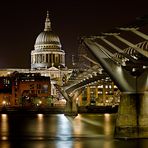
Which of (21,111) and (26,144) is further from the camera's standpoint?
(21,111)

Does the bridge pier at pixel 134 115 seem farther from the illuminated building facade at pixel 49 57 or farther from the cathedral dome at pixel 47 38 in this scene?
the cathedral dome at pixel 47 38

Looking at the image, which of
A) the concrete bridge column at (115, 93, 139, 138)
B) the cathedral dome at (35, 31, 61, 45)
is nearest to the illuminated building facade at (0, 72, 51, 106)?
the cathedral dome at (35, 31, 61, 45)

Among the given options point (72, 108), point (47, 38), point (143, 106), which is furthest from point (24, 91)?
point (143, 106)

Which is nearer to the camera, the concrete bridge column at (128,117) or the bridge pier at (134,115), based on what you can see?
the bridge pier at (134,115)

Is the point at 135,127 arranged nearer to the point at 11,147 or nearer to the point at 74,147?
the point at 74,147

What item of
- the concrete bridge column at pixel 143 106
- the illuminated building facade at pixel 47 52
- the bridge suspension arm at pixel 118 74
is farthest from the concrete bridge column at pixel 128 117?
the illuminated building facade at pixel 47 52

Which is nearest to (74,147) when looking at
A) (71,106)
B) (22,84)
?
(71,106)

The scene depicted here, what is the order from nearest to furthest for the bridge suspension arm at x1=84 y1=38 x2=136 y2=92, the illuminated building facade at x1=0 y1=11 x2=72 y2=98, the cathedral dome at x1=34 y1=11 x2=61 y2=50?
Result: the bridge suspension arm at x1=84 y1=38 x2=136 y2=92
the illuminated building facade at x1=0 y1=11 x2=72 y2=98
the cathedral dome at x1=34 y1=11 x2=61 y2=50

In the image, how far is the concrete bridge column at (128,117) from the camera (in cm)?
3812

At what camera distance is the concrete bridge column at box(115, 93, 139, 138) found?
38.1 metres

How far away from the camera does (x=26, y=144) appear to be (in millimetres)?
39344

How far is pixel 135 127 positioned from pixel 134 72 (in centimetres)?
366

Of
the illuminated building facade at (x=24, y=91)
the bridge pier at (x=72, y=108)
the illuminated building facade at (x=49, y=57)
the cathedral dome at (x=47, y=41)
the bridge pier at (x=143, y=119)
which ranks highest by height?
the cathedral dome at (x=47, y=41)

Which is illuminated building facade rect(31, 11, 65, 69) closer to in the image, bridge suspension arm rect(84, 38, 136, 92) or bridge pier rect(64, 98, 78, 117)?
bridge pier rect(64, 98, 78, 117)
